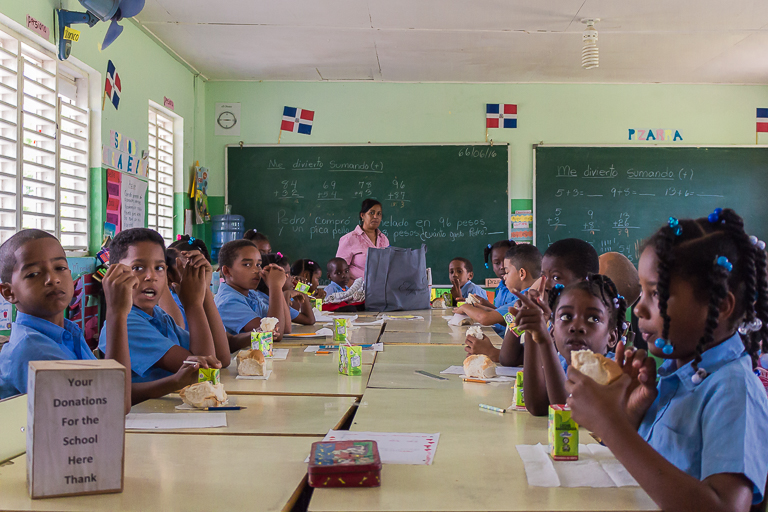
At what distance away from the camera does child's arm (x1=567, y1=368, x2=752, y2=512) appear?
0.91 meters

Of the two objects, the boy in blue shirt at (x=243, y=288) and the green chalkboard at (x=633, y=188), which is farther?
the green chalkboard at (x=633, y=188)

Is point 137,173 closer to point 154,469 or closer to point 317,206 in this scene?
point 317,206

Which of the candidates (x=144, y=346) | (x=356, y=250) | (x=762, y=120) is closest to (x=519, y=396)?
(x=144, y=346)

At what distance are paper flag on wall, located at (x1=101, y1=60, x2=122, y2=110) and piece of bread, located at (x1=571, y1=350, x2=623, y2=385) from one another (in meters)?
3.84

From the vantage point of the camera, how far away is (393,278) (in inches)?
163

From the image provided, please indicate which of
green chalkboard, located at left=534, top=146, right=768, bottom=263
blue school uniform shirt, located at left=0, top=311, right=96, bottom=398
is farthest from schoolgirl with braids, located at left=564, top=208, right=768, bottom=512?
green chalkboard, located at left=534, top=146, right=768, bottom=263

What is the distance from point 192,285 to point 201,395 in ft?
2.41

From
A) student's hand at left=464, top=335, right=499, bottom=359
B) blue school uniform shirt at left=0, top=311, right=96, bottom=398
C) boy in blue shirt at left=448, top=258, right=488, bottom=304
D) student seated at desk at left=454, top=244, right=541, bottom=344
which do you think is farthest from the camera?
boy in blue shirt at left=448, top=258, right=488, bottom=304

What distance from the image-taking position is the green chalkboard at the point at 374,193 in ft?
19.2

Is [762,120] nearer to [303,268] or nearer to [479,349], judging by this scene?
[303,268]

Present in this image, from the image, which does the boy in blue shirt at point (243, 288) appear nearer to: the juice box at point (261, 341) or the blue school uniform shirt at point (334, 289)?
the juice box at point (261, 341)

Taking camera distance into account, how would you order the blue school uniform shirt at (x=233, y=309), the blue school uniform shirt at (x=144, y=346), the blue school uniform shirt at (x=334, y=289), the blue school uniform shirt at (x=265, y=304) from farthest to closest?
the blue school uniform shirt at (x=334, y=289) < the blue school uniform shirt at (x=265, y=304) < the blue school uniform shirt at (x=233, y=309) < the blue school uniform shirt at (x=144, y=346)

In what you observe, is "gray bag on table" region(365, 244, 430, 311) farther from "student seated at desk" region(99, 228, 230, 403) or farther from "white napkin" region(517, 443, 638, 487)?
"white napkin" region(517, 443, 638, 487)

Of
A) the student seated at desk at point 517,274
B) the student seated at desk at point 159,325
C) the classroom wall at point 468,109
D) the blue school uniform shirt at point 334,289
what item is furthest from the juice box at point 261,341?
the classroom wall at point 468,109
